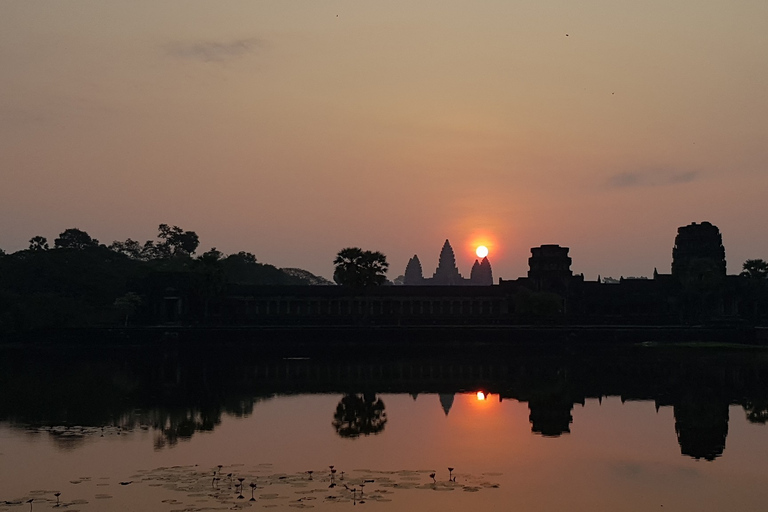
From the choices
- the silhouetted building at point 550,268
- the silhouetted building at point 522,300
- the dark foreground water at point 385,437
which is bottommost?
the dark foreground water at point 385,437

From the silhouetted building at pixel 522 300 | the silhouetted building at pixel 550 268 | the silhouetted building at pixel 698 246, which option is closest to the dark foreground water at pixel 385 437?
the silhouetted building at pixel 522 300

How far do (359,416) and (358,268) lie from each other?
288ft

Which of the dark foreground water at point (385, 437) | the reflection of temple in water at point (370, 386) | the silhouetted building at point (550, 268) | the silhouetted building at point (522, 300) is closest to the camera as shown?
the dark foreground water at point (385, 437)

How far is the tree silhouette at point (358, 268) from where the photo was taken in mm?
147875

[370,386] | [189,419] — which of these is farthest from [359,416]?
[370,386]

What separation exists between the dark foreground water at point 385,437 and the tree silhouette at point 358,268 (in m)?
53.7

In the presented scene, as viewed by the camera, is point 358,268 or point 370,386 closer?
point 370,386

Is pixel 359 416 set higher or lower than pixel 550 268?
lower

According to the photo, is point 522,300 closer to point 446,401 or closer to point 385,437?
point 446,401

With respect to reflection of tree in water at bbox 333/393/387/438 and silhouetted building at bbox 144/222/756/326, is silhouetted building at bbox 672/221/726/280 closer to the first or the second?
silhouetted building at bbox 144/222/756/326

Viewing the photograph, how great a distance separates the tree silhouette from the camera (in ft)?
485

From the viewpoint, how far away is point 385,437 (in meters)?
52.6

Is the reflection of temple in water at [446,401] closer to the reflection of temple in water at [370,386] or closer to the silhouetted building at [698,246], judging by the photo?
the reflection of temple in water at [370,386]

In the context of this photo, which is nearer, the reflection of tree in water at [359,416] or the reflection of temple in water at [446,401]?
the reflection of tree in water at [359,416]
